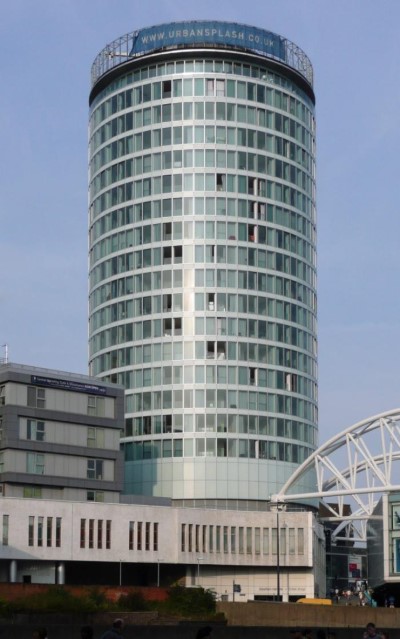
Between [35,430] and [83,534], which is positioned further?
[83,534]

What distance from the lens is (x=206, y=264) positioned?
15775cm

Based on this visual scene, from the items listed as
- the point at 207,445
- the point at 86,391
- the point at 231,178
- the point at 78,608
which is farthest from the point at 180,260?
the point at 78,608

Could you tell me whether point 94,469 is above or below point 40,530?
above

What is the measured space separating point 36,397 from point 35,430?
311cm

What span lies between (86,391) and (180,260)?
109 feet

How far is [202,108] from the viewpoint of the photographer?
16000 cm

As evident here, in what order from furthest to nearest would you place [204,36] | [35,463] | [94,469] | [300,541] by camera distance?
[204,36] < [300,541] < [94,469] < [35,463]

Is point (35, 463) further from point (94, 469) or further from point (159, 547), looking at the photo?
point (159, 547)

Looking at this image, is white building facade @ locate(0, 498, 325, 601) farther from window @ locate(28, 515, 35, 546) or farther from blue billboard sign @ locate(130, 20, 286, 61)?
blue billboard sign @ locate(130, 20, 286, 61)

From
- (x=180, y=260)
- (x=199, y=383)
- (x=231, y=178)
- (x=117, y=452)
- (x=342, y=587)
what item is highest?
(x=231, y=178)

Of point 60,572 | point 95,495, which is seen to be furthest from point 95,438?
point 60,572

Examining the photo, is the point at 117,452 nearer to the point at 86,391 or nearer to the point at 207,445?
the point at 86,391

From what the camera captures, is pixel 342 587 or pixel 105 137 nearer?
pixel 105 137

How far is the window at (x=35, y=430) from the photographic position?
403 feet
